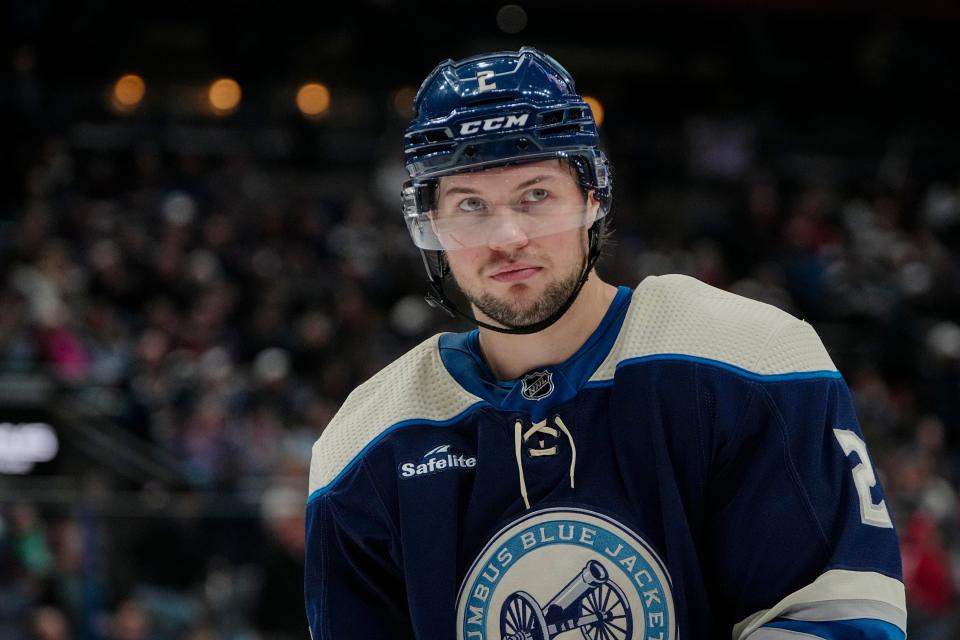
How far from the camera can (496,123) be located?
6.08 ft

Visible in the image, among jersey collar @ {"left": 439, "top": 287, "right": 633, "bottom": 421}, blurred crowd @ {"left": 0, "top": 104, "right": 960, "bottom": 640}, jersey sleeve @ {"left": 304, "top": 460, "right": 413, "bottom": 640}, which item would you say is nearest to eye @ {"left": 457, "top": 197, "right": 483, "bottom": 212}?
jersey collar @ {"left": 439, "top": 287, "right": 633, "bottom": 421}

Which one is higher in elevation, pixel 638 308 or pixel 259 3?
pixel 259 3

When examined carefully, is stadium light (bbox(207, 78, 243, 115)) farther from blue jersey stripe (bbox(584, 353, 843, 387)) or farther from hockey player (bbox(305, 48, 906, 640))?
blue jersey stripe (bbox(584, 353, 843, 387))

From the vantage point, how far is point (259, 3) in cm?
1095

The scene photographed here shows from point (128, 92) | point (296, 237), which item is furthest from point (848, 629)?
point (128, 92)

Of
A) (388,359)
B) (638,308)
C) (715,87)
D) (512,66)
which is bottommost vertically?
(638,308)

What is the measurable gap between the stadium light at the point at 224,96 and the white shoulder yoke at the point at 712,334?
9.45 metres

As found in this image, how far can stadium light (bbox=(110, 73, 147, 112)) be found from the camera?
10688 mm

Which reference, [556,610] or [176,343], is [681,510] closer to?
Result: [556,610]

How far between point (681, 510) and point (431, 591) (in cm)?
38

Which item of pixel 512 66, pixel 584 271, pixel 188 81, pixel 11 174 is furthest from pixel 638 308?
pixel 188 81

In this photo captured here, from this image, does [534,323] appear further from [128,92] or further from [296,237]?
[128,92]

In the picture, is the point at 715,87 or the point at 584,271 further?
Answer: the point at 715,87

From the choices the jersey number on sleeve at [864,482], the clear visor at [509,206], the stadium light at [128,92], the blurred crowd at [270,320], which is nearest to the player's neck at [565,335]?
the clear visor at [509,206]
